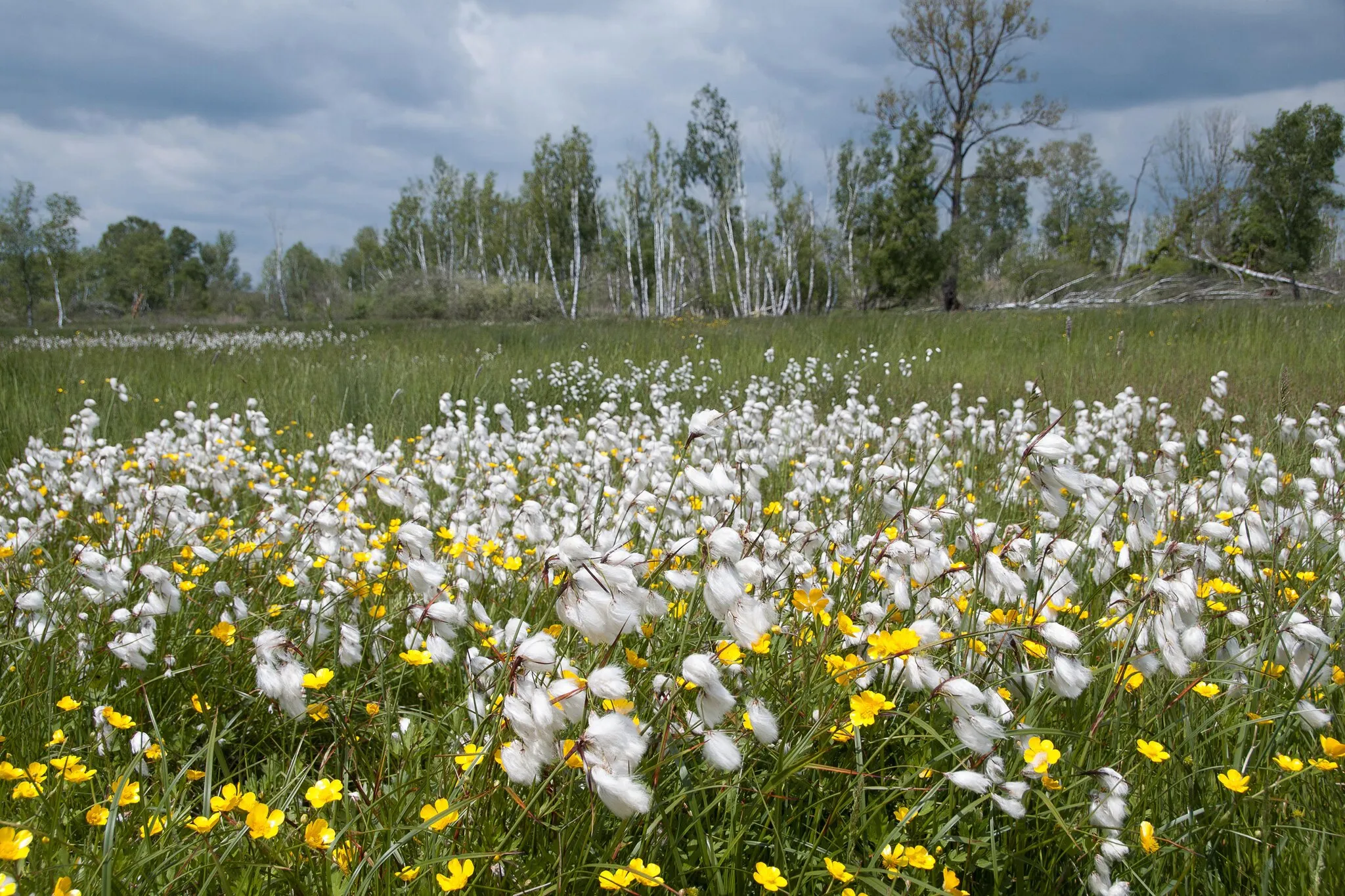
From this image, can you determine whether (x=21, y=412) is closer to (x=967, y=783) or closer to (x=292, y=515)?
(x=292, y=515)

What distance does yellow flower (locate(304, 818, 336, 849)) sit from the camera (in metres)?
1.29

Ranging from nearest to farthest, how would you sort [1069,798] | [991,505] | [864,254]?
[1069,798]
[991,505]
[864,254]

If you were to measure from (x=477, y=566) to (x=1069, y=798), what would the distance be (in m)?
1.67

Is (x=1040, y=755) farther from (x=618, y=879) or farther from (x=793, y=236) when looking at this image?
(x=793, y=236)

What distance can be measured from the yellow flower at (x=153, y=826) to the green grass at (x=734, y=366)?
4.61 meters

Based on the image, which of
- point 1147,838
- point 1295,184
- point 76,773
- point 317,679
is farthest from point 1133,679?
point 1295,184

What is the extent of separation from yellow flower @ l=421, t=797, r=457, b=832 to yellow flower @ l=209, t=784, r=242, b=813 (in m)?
0.32

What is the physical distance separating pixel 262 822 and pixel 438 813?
0.29 meters

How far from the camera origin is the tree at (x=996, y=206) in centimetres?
3058

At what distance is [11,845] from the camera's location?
111 centimetres

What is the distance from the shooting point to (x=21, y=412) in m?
6.21

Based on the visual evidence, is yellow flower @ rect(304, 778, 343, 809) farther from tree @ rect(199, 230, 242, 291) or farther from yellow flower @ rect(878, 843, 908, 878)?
tree @ rect(199, 230, 242, 291)

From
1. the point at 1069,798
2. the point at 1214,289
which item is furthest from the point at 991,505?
the point at 1214,289

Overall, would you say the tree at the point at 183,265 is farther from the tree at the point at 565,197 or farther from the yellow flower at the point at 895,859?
the yellow flower at the point at 895,859
